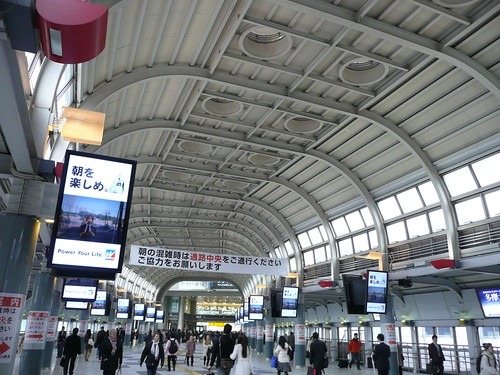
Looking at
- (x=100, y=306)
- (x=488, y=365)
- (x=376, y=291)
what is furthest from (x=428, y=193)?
(x=100, y=306)

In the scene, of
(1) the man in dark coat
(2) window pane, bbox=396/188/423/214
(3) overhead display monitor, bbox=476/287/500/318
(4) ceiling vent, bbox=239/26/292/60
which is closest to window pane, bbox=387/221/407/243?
(2) window pane, bbox=396/188/423/214

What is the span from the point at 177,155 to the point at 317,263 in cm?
1398

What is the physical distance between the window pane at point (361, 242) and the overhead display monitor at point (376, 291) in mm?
5485

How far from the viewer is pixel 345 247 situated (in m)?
27.9

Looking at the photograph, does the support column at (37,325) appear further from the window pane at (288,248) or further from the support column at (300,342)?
the window pane at (288,248)

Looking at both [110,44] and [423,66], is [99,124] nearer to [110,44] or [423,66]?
[110,44]

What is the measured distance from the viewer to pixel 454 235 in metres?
18.7

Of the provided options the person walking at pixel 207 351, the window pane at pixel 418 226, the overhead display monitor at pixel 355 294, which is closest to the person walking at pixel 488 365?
the overhead display monitor at pixel 355 294

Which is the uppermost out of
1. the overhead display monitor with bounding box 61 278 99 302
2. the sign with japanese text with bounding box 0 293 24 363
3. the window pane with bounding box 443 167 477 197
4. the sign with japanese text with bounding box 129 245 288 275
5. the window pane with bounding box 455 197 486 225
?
the window pane with bounding box 443 167 477 197

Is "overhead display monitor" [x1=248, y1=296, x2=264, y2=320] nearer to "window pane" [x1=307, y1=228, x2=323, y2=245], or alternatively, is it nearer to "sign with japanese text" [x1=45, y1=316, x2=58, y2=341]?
"window pane" [x1=307, y1=228, x2=323, y2=245]

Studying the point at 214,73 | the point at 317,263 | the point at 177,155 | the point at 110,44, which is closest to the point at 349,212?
the point at 317,263

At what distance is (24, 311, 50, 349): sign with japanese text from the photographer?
1554 cm

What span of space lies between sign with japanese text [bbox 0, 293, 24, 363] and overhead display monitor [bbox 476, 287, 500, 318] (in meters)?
19.4

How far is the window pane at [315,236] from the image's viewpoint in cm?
3103
